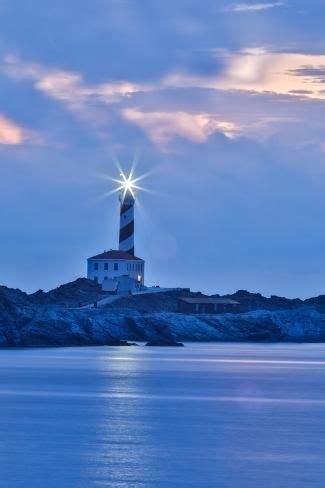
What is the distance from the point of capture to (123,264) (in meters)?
137

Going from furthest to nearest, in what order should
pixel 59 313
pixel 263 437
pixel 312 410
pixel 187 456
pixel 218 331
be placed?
pixel 218 331
pixel 59 313
pixel 312 410
pixel 263 437
pixel 187 456

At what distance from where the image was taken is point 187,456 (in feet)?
101

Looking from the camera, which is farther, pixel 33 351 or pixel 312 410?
pixel 33 351

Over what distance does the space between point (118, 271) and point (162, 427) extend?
99909 millimetres

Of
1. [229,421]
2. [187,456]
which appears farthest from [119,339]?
[187,456]

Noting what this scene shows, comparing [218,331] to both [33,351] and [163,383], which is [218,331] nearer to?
[33,351]

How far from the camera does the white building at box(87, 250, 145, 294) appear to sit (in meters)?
137

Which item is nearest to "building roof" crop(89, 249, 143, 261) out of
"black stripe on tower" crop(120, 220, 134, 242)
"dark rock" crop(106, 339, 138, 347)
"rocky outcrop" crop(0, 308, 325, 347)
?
"black stripe on tower" crop(120, 220, 134, 242)

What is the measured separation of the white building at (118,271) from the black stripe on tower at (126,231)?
7.38 feet

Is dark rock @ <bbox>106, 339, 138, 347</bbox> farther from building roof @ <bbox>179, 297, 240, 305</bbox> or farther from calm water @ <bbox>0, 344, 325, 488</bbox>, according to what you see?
Result: calm water @ <bbox>0, 344, 325, 488</bbox>

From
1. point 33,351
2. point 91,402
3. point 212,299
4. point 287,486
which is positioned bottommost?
point 287,486

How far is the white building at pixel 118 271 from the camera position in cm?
13675

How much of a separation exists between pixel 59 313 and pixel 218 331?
2829 cm

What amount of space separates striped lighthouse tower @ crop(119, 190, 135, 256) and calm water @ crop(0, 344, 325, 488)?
6761 centimetres
